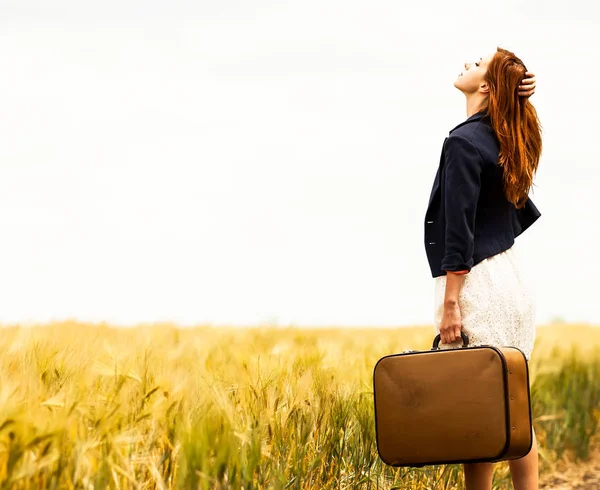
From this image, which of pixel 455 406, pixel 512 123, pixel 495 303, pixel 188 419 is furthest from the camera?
pixel 512 123

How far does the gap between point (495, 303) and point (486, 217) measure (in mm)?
293

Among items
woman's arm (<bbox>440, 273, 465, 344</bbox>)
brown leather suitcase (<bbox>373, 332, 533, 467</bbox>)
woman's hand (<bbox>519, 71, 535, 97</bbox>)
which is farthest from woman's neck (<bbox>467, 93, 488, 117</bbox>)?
brown leather suitcase (<bbox>373, 332, 533, 467</bbox>)

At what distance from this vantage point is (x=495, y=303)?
255 cm

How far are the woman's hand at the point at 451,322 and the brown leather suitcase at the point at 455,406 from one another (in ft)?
0.13

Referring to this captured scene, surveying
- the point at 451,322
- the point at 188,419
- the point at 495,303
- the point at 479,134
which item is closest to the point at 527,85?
the point at 479,134

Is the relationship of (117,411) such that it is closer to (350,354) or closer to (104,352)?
(104,352)

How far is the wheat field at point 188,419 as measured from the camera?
6.30 feet

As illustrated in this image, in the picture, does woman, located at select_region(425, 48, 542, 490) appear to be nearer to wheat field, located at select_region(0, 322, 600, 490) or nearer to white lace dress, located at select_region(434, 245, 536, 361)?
white lace dress, located at select_region(434, 245, 536, 361)

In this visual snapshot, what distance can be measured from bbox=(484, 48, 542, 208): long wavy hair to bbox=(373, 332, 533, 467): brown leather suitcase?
0.56 metres

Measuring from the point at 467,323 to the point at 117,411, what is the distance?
1.12 metres

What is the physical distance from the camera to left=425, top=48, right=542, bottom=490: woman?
250cm

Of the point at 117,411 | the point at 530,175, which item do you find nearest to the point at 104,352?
the point at 117,411

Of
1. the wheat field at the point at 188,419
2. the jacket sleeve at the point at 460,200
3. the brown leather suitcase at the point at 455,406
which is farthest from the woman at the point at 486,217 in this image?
the wheat field at the point at 188,419

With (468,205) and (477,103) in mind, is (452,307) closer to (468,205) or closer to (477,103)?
(468,205)
